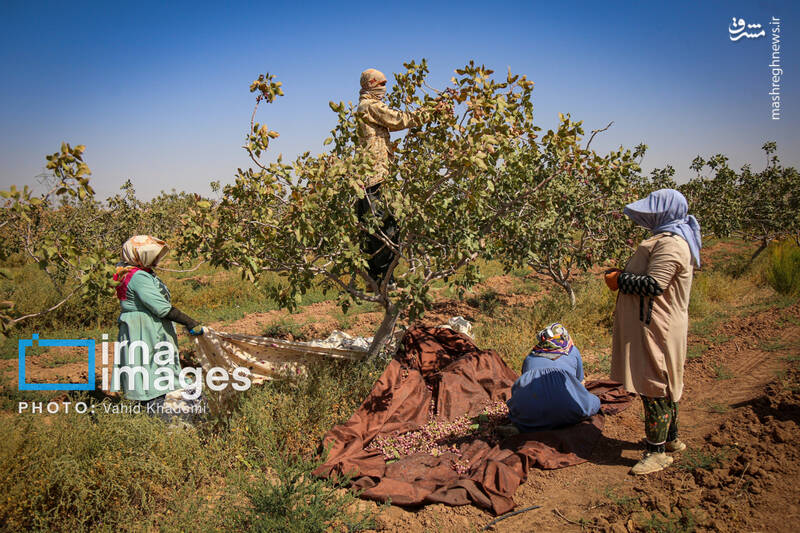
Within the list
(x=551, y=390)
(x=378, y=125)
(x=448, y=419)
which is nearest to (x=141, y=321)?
(x=448, y=419)

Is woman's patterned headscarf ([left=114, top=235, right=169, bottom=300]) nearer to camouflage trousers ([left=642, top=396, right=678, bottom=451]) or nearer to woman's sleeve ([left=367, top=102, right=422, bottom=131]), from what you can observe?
woman's sleeve ([left=367, top=102, right=422, bottom=131])

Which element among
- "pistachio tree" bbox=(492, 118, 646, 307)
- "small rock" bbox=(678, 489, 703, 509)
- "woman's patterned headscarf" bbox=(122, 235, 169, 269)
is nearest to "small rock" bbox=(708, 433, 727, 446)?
"small rock" bbox=(678, 489, 703, 509)

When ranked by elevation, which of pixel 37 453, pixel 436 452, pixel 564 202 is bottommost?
pixel 436 452

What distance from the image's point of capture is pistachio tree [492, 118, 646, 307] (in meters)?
4.59

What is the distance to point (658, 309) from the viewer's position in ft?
9.64

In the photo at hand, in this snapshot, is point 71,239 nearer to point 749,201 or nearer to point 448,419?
point 448,419

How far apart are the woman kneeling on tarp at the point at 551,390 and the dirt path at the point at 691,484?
332 millimetres

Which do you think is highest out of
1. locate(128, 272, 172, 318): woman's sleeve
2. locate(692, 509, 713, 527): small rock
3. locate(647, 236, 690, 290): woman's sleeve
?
locate(647, 236, 690, 290): woman's sleeve

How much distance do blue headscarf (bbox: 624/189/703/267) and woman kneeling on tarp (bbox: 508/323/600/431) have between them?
1.18 meters

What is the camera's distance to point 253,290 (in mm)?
9188

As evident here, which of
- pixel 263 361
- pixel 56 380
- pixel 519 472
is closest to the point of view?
pixel 519 472

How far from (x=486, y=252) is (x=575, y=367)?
1.30m

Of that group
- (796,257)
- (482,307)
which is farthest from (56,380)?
(796,257)

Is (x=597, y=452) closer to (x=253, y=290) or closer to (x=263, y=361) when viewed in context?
(x=263, y=361)
